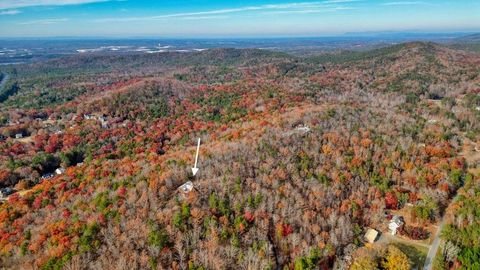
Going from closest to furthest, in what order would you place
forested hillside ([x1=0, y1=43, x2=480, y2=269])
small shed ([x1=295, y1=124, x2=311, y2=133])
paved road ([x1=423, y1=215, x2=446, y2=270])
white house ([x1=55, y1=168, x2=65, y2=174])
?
1. forested hillside ([x1=0, y1=43, x2=480, y2=269])
2. paved road ([x1=423, y1=215, x2=446, y2=270])
3. white house ([x1=55, y1=168, x2=65, y2=174])
4. small shed ([x1=295, y1=124, x2=311, y2=133])

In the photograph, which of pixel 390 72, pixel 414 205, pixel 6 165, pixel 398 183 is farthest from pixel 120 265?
pixel 390 72

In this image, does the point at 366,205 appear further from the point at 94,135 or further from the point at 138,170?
the point at 94,135

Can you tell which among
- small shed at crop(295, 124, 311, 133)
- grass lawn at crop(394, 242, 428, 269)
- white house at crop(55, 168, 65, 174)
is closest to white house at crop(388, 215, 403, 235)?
grass lawn at crop(394, 242, 428, 269)

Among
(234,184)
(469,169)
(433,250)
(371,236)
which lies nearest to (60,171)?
(234,184)

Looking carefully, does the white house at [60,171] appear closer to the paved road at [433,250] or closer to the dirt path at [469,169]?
the paved road at [433,250]

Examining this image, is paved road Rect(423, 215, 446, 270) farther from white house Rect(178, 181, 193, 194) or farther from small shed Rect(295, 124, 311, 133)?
small shed Rect(295, 124, 311, 133)

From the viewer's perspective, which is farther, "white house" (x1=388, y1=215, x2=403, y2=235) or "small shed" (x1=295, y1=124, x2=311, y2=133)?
"small shed" (x1=295, y1=124, x2=311, y2=133)
